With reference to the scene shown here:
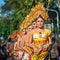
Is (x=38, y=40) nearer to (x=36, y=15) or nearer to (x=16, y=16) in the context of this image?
(x=36, y=15)

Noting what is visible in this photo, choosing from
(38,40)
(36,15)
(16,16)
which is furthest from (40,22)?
(16,16)

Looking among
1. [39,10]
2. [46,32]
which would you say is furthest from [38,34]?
[39,10]

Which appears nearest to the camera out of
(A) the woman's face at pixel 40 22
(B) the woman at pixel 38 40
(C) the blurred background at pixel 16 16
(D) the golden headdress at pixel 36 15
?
(B) the woman at pixel 38 40

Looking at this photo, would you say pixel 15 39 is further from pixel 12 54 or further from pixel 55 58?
pixel 55 58

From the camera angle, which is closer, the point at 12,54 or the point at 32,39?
the point at 32,39

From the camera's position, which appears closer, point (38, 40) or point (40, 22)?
point (38, 40)

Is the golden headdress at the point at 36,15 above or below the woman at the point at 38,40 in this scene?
above

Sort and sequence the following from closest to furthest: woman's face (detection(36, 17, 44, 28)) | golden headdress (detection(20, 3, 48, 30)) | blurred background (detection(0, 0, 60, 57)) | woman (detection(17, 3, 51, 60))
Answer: woman (detection(17, 3, 51, 60)) → woman's face (detection(36, 17, 44, 28)) → golden headdress (detection(20, 3, 48, 30)) → blurred background (detection(0, 0, 60, 57))

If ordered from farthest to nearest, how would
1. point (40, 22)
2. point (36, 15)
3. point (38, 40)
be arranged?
point (36, 15) < point (40, 22) < point (38, 40)

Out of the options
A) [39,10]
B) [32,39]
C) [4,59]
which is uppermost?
[39,10]

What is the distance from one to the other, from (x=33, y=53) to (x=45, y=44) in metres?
0.34

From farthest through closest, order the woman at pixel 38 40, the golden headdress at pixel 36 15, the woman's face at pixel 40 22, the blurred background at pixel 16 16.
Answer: the blurred background at pixel 16 16
the golden headdress at pixel 36 15
the woman's face at pixel 40 22
the woman at pixel 38 40

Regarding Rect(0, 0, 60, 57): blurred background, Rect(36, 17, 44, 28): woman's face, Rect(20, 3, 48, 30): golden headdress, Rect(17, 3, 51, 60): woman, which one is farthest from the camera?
Rect(0, 0, 60, 57): blurred background

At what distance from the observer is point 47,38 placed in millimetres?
8195
